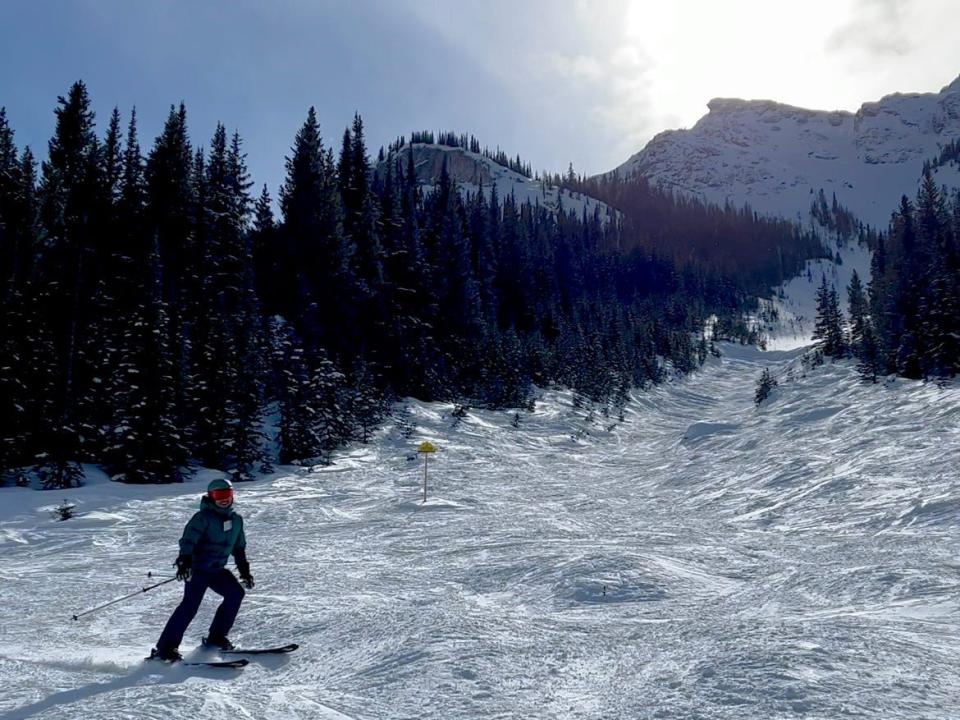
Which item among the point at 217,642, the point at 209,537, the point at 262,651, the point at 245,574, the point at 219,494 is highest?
the point at 219,494

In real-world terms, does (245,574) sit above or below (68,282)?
below

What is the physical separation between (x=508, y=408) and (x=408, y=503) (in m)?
23.2

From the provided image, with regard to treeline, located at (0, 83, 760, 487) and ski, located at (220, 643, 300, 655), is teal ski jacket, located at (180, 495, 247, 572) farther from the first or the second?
treeline, located at (0, 83, 760, 487)

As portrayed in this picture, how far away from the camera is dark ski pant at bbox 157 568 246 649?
20.2 ft

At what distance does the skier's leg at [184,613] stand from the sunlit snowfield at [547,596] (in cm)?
34

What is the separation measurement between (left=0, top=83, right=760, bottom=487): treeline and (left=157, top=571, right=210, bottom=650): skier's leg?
14767 millimetres

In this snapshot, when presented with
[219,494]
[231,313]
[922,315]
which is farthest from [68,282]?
[922,315]

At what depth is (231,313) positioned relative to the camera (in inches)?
1105

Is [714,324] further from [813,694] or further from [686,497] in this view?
[813,694]

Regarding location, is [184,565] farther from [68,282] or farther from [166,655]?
[68,282]

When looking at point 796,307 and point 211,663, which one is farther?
point 796,307

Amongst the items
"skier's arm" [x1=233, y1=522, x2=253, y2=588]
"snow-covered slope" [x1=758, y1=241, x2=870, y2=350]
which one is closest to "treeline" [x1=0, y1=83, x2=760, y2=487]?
"skier's arm" [x1=233, y1=522, x2=253, y2=588]

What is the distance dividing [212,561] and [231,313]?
23554mm

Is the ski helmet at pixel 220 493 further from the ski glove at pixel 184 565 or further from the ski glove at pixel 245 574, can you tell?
the ski glove at pixel 245 574
